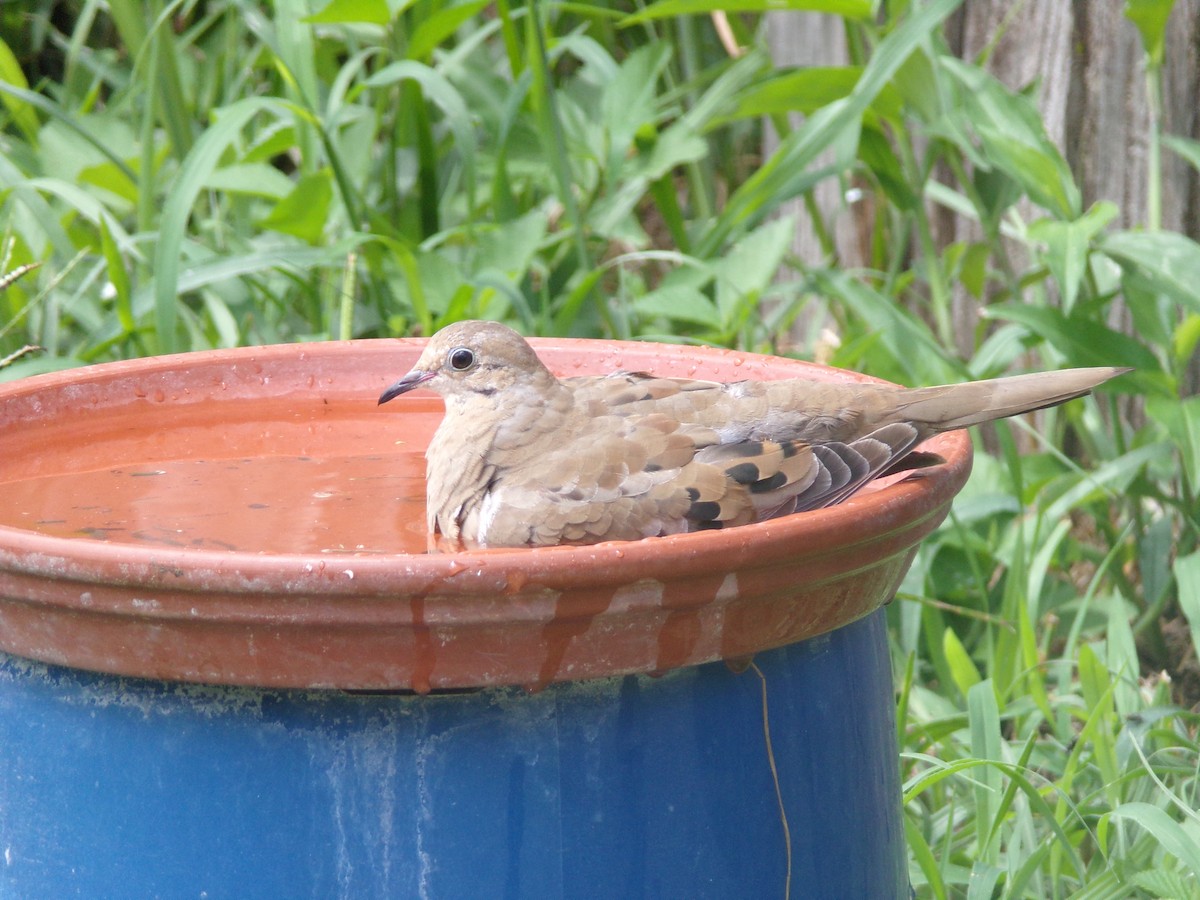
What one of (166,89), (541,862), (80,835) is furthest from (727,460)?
(166,89)

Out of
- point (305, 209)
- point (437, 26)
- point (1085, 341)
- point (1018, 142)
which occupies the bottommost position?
point (1085, 341)

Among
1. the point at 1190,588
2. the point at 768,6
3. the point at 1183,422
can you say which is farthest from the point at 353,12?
the point at 1190,588

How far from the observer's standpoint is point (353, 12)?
3264 mm

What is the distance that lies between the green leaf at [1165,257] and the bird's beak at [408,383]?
1457 millimetres

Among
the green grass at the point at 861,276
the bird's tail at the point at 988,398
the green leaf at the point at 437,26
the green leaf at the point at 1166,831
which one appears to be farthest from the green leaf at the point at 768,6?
the green leaf at the point at 1166,831

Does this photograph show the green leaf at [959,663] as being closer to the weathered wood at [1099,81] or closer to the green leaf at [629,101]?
the weathered wood at [1099,81]

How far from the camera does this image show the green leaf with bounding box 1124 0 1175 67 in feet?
9.41

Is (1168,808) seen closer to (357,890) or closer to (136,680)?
(357,890)

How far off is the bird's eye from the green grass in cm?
98

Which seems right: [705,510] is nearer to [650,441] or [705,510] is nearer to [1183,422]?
[650,441]

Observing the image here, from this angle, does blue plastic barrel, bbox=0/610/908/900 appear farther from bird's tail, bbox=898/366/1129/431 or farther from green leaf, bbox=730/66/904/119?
green leaf, bbox=730/66/904/119

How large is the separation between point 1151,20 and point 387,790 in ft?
7.73

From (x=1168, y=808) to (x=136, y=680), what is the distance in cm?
183

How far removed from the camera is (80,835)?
1.46 metres
